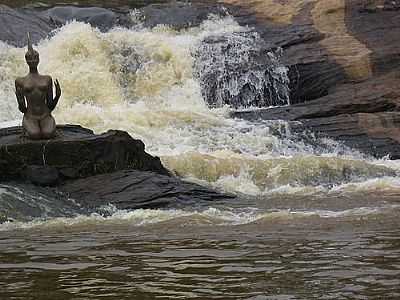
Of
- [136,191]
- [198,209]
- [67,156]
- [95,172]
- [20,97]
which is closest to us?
[198,209]

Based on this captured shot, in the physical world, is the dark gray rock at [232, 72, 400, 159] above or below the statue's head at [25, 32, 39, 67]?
below

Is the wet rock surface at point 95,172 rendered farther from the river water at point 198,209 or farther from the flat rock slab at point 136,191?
the river water at point 198,209

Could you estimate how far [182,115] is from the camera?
1716 centimetres

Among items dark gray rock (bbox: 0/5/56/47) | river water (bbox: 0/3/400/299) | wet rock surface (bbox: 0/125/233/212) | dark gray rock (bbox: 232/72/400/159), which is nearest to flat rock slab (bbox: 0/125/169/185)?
wet rock surface (bbox: 0/125/233/212)

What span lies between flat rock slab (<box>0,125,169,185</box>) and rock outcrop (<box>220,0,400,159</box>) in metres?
5.74

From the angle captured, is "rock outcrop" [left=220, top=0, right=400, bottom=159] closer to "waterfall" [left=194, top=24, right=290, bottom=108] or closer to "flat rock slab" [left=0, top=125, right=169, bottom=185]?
"waterfall" [left=194, top=24, right=290, bottom=108]

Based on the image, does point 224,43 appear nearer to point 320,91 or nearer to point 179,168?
point 320,91

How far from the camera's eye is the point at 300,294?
16.3 ft

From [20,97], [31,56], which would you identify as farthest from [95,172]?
A: [31,56]

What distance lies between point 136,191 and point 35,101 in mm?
2358

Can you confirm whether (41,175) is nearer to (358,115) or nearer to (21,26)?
(358,115)

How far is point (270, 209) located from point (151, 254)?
11.3 ft

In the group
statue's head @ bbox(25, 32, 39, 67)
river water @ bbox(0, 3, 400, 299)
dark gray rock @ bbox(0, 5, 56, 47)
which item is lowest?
river water @ bbox(0, 3, 400, 299)

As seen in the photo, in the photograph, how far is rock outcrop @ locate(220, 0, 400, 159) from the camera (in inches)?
654
